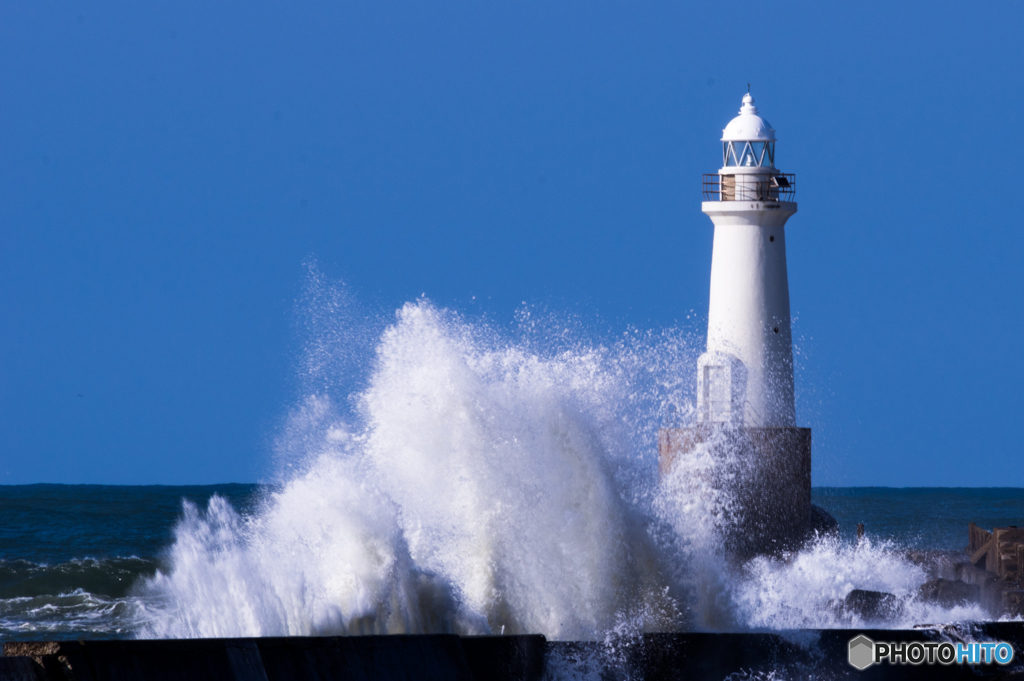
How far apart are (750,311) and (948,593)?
3978 mm

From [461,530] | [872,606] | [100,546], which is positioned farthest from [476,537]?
[100,546]

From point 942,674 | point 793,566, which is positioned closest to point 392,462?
point 942,674

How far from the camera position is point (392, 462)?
1044 centimetres

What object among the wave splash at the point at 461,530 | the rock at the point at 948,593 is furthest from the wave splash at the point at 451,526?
the rock at the point at 948,593

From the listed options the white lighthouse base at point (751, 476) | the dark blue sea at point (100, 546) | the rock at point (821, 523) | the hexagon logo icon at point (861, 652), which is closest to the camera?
the hexagon logo icon at point (861, 652)

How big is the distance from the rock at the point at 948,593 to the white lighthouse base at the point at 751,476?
151 cm

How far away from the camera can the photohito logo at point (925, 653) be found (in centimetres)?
898

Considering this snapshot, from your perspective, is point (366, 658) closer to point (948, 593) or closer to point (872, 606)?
point (872, 606)

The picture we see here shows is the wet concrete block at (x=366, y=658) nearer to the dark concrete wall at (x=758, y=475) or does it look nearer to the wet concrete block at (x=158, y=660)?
the wet concrete block at (x=158, y=660)

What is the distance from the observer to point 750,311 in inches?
572

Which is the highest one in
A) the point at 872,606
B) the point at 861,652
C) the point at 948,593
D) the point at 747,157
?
the point at 747,157

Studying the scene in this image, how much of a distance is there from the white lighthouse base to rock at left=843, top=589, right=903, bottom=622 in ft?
5.53

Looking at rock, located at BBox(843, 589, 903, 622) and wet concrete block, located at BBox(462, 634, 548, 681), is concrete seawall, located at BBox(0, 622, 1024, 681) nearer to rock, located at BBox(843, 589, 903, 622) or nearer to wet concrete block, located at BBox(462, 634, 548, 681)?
wet concrete block, located at BBox(462, 634, 548, 681)

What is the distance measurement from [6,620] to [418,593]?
374 inches
